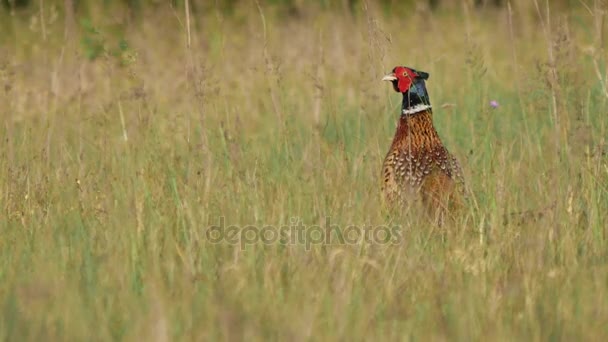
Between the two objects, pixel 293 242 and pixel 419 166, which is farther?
pixel 419 166

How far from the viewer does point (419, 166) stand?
429 cm

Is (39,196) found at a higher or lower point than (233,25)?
lower

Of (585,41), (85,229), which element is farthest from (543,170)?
(585,41)

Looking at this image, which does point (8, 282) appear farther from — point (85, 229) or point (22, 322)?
point (85, 229)

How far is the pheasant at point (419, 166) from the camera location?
13.7 feet

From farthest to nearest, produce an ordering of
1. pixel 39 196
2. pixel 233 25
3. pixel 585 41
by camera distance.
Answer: pixel 233 25 < pixel 585 41 < pixel 39 196

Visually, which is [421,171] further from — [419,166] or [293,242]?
[293,242]

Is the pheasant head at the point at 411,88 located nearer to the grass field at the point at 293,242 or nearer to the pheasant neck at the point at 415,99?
the pheasant neck at the point at 415,99

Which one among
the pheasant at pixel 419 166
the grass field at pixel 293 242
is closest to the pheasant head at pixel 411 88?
the pheasant at pixel 419 166

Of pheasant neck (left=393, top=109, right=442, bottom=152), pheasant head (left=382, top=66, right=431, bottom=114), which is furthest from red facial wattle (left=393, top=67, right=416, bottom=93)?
pheasant neck (left=393, top=109, right=442, bottom=152)

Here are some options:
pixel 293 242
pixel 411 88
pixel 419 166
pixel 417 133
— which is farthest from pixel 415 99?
pixel 293 242

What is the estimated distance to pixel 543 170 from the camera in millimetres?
4695

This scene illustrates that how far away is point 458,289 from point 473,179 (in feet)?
5.22

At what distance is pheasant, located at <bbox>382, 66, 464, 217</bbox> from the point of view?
418cm
